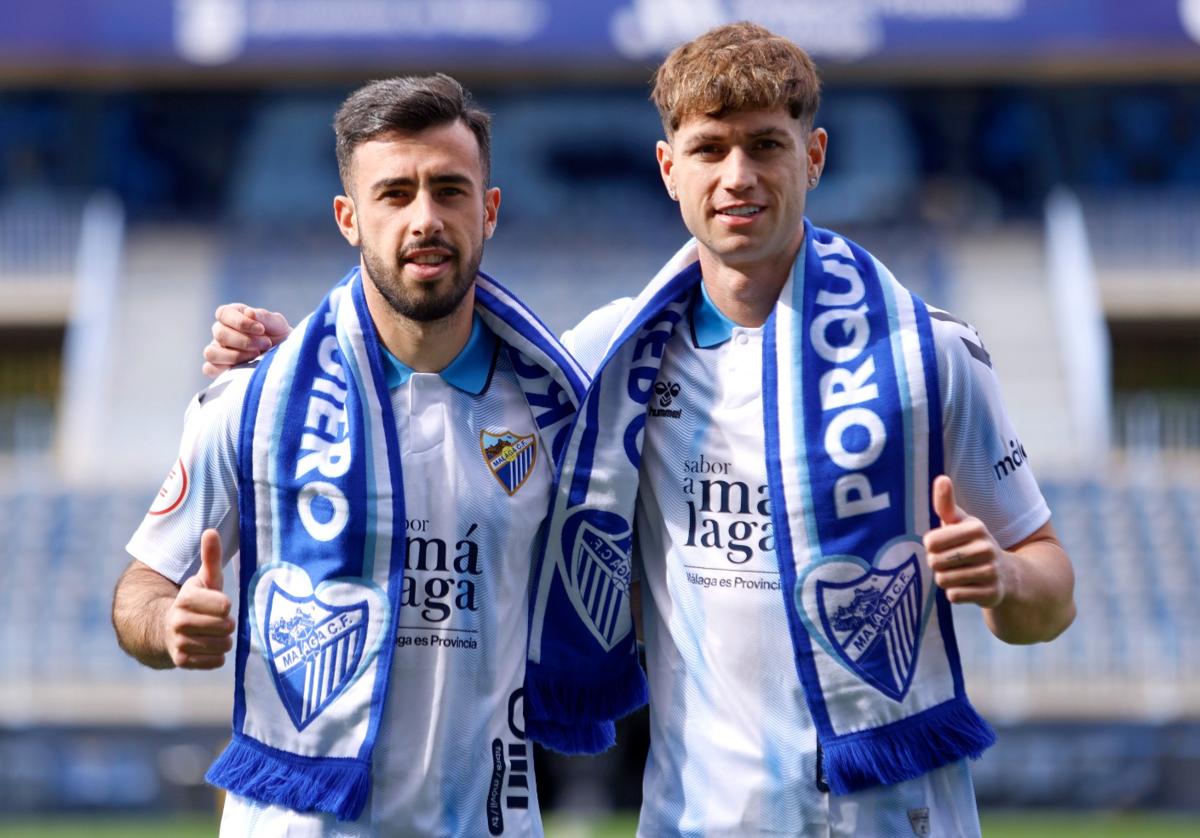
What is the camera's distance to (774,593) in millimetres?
3197

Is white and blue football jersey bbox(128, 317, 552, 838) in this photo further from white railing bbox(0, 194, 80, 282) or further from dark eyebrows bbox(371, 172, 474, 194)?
white railing bbox(0, 194, 80, 282)

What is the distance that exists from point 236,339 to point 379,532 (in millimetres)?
493

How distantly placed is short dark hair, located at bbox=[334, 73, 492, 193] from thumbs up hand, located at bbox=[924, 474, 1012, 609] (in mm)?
1097

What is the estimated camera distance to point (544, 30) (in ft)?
58.0

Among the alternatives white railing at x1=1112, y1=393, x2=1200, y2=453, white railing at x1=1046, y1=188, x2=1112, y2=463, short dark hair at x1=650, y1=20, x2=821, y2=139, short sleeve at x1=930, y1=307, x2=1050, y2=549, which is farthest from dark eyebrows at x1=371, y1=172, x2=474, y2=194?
white railing at x1=1112, y1=393, x2=1200, y2=453

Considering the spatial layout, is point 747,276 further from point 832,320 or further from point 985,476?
point 985,476

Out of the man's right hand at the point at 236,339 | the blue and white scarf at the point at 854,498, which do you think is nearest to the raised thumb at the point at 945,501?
the blue and white scarf at the point at 854,498

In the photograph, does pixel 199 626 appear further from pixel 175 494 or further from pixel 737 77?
pixel 737 77

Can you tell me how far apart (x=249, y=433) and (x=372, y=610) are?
1.29ft

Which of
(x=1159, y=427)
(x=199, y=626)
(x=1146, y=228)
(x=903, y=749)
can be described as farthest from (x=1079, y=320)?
(x=199, y=626)

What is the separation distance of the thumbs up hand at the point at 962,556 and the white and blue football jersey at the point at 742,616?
0.32 meters

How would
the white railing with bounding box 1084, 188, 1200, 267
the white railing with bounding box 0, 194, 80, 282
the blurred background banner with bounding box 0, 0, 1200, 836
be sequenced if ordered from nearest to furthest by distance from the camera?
the blurred background banner with bounding box 0, 0, 1200, 836 → the white railing with bounding box 1084, 188, 1200, 267 → the white railing with bounding box 0, 194, 80, 282

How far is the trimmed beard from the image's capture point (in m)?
3.21

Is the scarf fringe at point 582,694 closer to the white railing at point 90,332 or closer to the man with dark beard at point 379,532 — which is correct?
the man with dark beard at point 379,532
